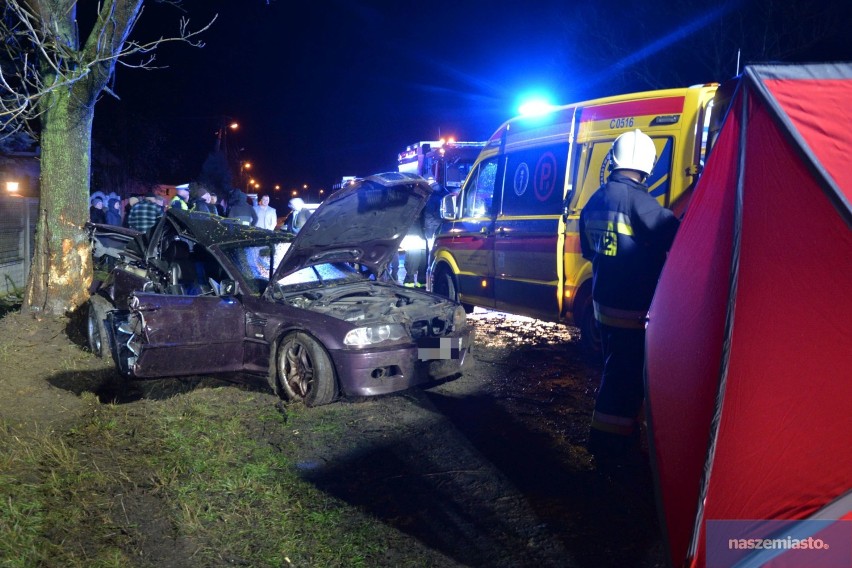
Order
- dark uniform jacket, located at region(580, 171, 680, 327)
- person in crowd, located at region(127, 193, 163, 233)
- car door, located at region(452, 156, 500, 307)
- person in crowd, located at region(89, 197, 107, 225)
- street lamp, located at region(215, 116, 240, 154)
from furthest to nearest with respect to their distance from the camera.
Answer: street lamp, located at region(215, 116, 240, 154) < person in crowd, located at region(89, 197, 107, 225) < person in crowd, located at region(127, 193, 163, 233) < car door, located at region(452, 156, 500, 307) < dark uniform jacket, located at region(580, 171, 680, 327)

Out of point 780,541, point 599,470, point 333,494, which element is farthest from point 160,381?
point 780,541

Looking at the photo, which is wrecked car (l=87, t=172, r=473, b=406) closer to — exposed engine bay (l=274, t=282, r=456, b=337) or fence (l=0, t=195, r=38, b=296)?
exposed engine bay (l=274, t=282, r=456, b=337)

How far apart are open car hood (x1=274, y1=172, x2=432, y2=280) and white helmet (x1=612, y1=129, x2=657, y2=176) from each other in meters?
2.21

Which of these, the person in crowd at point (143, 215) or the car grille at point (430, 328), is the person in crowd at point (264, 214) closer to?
the person in crowd at point (143, 215)

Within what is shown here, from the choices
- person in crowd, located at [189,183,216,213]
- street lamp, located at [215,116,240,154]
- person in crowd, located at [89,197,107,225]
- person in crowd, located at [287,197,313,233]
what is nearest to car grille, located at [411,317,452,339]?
person in crowd, located at [287,197,313,233]

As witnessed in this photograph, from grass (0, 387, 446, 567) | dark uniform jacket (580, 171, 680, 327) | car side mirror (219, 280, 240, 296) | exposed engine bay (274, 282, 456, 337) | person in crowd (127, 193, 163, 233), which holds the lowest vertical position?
grass (0, 387, 446, 567)

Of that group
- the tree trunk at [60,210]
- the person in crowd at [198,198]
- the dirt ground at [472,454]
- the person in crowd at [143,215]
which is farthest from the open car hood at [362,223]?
the person in crowd at [198,198]

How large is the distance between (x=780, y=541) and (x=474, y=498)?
1668 millimetres

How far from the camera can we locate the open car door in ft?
16.1

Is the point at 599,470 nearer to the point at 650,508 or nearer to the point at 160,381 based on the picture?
the point at 650,508

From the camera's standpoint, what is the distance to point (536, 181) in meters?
7.20

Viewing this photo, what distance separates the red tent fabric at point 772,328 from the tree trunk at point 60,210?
23.9ft

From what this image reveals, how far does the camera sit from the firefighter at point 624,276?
367cm

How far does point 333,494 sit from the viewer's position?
3666 millimetres
